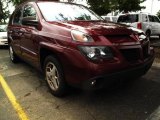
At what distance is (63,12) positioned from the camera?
559cm

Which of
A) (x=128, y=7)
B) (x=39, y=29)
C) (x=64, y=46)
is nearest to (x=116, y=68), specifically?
(x=64, y=46)

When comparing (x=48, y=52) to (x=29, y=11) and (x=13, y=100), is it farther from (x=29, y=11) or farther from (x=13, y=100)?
(x=29, y=11)

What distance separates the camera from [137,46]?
4.51 meters

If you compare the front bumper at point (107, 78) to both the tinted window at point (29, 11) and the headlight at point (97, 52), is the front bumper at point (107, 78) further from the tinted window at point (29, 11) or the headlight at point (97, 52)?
the tinted window at point (29, 11)

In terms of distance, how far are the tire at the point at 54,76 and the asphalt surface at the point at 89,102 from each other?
6.4 inches

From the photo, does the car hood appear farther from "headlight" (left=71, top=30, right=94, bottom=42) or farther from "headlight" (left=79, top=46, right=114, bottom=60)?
"headlight" (left=79, top=46, right=114, bottom=60)

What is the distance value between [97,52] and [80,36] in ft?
1.31

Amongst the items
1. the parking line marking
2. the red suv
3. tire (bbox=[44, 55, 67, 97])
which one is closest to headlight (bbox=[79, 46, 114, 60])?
the red suv

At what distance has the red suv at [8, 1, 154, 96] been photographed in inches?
162

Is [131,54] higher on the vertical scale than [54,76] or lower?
higher

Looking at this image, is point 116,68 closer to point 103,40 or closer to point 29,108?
point 103,40

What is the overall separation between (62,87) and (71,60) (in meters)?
0.68

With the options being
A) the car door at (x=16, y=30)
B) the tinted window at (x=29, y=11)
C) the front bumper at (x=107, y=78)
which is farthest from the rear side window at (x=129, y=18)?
the front bumper at (x=107, y=78)

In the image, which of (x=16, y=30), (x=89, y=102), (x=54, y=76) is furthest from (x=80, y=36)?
(x=16, y=30)
